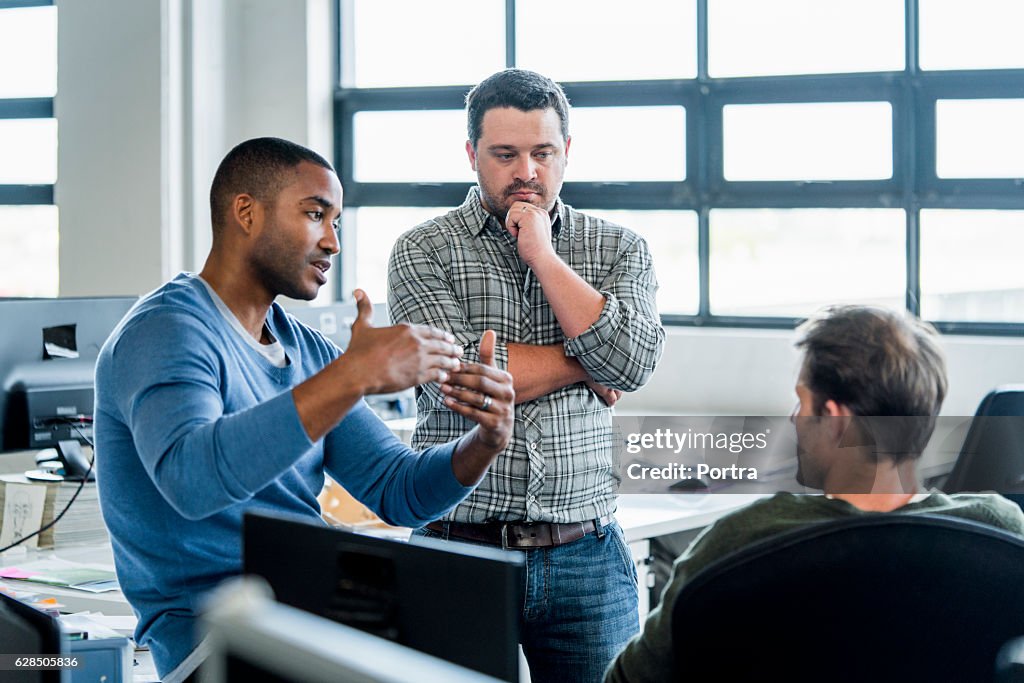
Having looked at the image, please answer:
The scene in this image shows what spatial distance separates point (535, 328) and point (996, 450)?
58.3 inches

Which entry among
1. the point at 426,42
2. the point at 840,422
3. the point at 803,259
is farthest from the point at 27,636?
the point at 426,42

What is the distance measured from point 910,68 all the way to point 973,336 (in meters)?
1.02

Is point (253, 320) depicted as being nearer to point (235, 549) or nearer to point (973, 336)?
point (235, 549)

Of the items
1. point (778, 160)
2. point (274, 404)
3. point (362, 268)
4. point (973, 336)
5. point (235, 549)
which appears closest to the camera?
point (274, 404)

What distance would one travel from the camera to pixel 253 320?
1.70m

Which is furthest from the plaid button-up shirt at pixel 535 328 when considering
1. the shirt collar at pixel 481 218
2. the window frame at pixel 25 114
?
the window frame at pixel 25 114

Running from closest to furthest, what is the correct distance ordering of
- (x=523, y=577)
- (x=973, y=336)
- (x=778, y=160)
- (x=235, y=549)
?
(x=235, y=549), (x=523, y=577), (x=973, y=336), (x=778, y=160)

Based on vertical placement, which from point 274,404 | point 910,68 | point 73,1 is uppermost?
point 73,1

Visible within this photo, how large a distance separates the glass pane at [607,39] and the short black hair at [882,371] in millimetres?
3529

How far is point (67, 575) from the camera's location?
8.36ft

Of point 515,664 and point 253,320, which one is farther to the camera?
point 253,320

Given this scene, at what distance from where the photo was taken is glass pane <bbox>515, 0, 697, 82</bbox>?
189 inches

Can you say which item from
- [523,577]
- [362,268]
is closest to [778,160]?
[362,268]

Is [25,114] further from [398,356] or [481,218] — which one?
[398,356]
